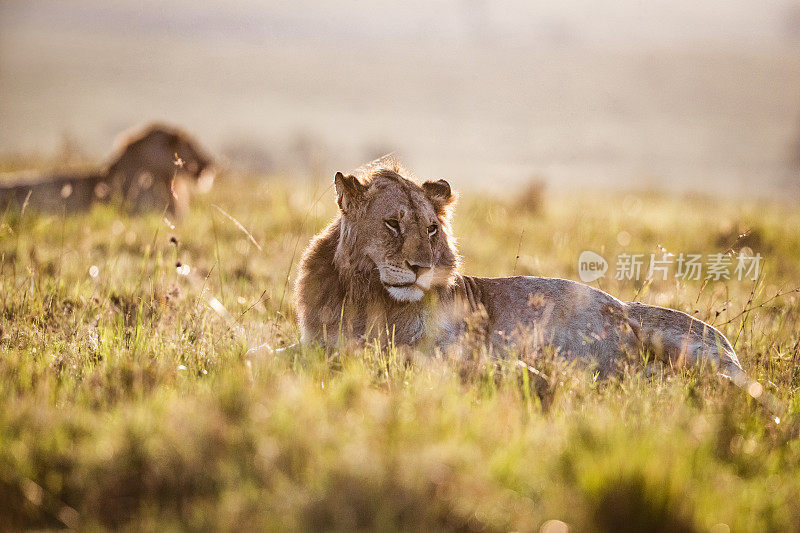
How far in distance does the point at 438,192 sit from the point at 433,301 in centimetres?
86

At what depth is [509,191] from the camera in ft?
49.9

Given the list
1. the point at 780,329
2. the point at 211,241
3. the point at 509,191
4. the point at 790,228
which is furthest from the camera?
the point at 509,191

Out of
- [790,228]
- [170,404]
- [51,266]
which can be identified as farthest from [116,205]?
[790,228]

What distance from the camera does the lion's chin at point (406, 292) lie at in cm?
460

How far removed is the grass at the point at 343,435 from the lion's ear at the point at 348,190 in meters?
1.01

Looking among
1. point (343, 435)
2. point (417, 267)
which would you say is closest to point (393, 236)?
point (417, 267)

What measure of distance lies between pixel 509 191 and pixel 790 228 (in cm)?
516

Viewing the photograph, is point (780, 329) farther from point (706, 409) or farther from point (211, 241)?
point (211, 241)

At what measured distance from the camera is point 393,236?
471 centimetres

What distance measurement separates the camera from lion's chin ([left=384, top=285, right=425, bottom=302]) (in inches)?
181
